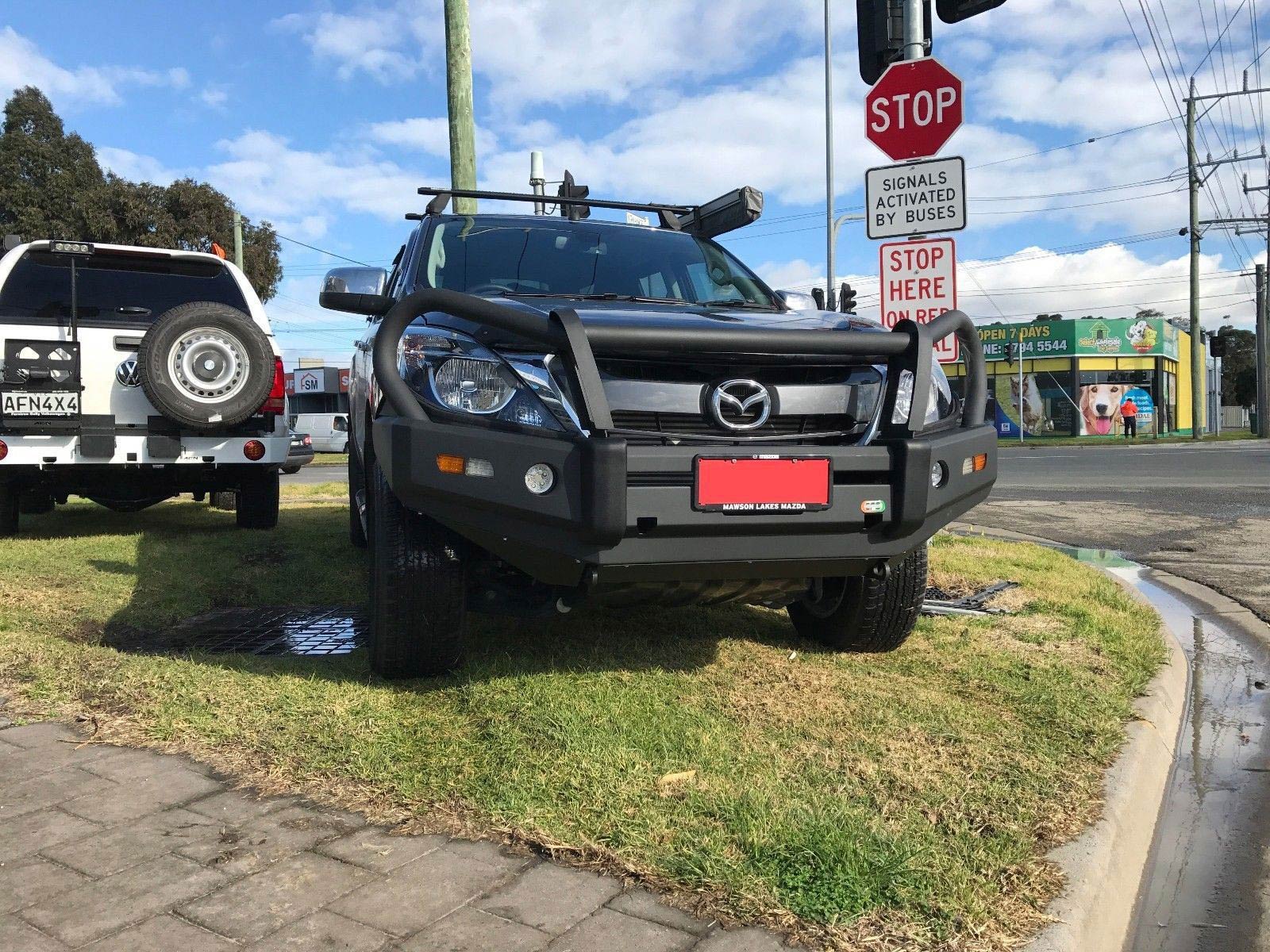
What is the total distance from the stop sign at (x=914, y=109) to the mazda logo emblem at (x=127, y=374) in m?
4.45

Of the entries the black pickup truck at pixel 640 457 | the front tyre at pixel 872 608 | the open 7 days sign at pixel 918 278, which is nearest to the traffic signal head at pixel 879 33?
the open 7 days sign at pixel 918 278

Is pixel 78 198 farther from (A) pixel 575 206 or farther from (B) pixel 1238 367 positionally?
(B) pixel 1238 367

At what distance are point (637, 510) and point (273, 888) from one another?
1.21 metres

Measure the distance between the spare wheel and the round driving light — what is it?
12.2 ft

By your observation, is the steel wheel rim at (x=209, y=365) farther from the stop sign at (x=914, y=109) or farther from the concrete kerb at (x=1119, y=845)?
the concrete kerb at (x=1119, y=845)

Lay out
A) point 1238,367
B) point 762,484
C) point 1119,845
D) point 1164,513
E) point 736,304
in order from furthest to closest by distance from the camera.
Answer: point 1238,367 < point 1164,513 < point 736,304 < point 762,484 < point 1119,845

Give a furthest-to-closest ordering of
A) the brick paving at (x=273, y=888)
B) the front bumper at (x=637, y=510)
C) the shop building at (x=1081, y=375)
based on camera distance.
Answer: the shop building at (x=1081, y=375), the front bumper at (x=637, y=510), the brick paving at (x=273, y=888)

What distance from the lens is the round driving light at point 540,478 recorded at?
106 inches

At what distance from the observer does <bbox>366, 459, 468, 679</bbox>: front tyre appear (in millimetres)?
3176

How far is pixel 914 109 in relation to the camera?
5512mm

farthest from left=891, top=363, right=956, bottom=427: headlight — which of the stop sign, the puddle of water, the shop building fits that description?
the shop building

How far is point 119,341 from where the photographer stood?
6.11m

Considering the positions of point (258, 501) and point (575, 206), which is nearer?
point (575, 206)

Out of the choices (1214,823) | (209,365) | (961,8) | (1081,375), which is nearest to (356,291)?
(209,365)
